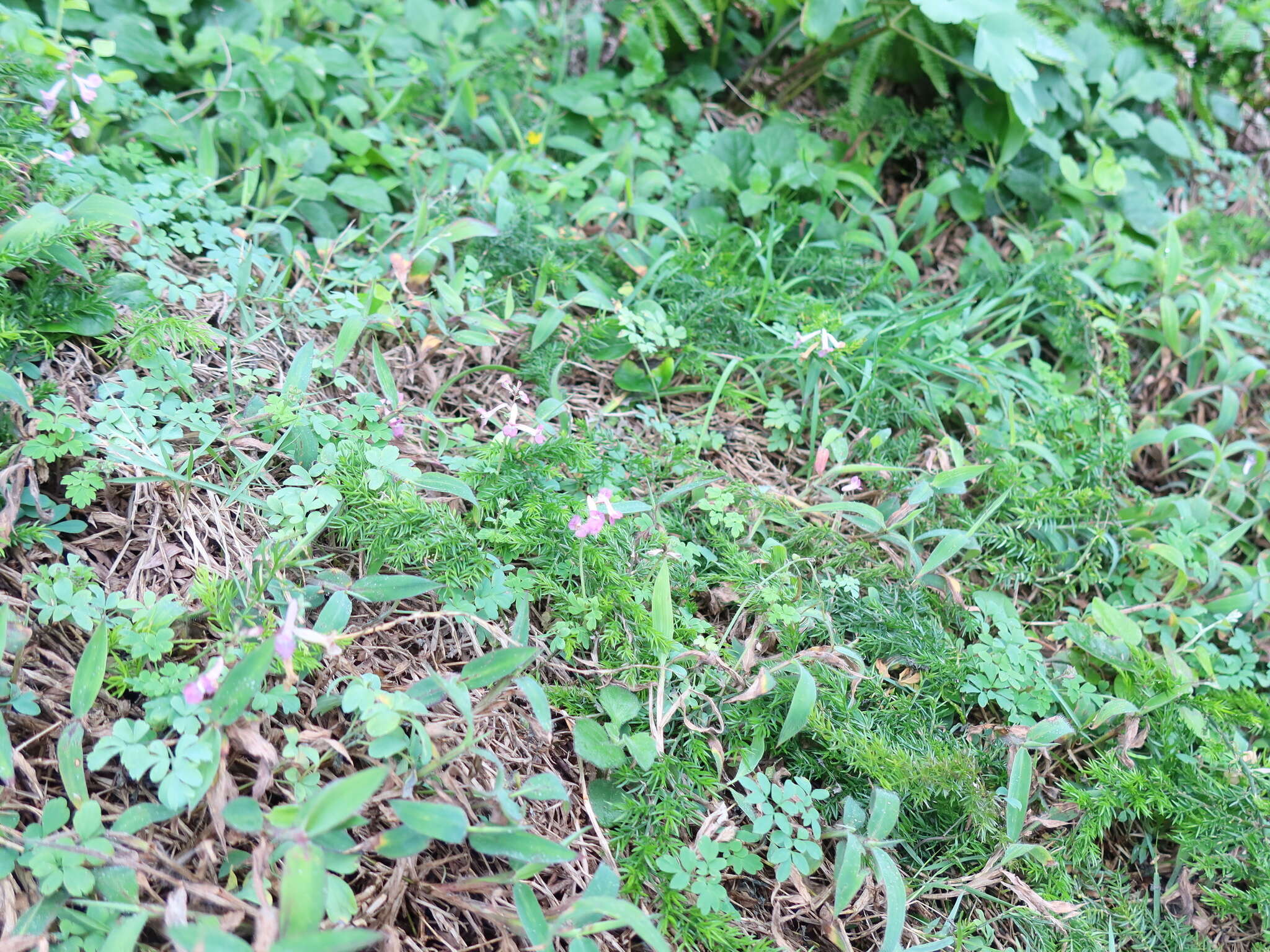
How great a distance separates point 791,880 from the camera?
165 cm

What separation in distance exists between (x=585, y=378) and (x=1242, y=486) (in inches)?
75.0

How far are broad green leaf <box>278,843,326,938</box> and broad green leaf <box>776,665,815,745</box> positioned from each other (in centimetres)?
88

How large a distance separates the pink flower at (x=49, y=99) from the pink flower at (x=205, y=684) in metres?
1.46

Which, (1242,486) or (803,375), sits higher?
(1242,486)

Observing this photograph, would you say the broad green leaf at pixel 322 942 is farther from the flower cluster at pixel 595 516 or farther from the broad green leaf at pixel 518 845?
the flower cluster at pixel 595 516

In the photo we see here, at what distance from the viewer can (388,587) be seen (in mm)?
1609

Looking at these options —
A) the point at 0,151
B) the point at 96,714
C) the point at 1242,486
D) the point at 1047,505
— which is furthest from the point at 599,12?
the point at 96,714

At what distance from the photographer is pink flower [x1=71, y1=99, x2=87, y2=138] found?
2020mm

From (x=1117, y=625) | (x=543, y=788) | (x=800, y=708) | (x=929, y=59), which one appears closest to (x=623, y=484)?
(x=800, y=708)

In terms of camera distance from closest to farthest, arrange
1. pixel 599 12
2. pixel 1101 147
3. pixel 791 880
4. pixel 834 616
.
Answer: pixel 791 880 < pixel 834 616 < pixel 1101 147 < pixel 599 12

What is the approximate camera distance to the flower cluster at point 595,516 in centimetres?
178

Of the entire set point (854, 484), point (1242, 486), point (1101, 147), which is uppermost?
point (1101, 147)

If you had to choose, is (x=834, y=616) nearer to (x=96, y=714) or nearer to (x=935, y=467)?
(x=935, y=467)

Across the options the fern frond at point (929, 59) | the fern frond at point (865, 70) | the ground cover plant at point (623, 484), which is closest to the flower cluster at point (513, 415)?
the ground cover plant at point (623, 484)
